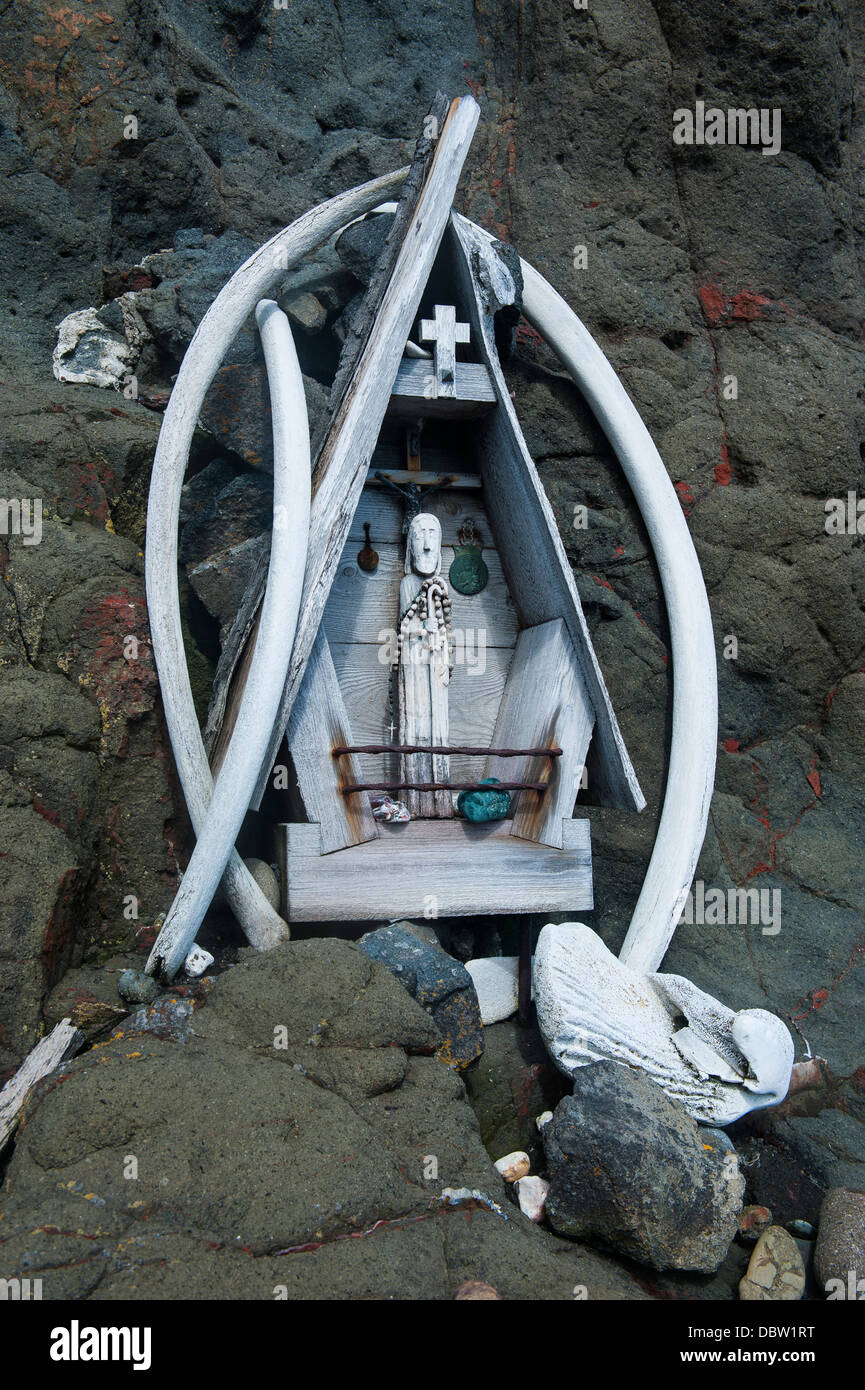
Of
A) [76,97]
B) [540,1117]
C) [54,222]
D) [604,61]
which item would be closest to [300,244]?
[54,222]

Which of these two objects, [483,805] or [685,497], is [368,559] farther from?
[685,497]

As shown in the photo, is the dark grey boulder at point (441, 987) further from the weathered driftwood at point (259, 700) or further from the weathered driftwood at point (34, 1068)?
the weathered driftwood at point (34, 1068)

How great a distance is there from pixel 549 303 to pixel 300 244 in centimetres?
125

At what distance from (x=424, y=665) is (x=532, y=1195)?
2184 millimetres

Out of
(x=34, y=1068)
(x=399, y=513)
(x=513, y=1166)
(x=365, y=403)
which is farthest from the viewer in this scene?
(x=399, y=513)

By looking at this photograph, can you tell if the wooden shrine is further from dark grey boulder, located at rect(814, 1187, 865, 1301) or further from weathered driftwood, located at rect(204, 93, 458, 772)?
dark grey boulder, located at rect(814, 1187, 865, 1301)

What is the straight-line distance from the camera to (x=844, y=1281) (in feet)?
10.3

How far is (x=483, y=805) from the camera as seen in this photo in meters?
4.11

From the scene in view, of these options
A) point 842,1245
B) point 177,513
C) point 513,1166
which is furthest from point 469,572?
point 842,1245

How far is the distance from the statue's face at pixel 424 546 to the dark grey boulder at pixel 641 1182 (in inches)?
93.2

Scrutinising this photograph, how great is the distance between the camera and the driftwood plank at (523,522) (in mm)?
4184

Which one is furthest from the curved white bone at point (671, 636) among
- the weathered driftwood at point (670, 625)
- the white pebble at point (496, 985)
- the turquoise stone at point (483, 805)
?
the turquoise stone at point (483, 805)

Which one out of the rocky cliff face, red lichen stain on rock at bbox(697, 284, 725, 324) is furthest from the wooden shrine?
red lichen stain on rock at bbox(697, 284, 725, 324)

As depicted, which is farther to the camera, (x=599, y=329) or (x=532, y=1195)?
(x=599, y=329)
